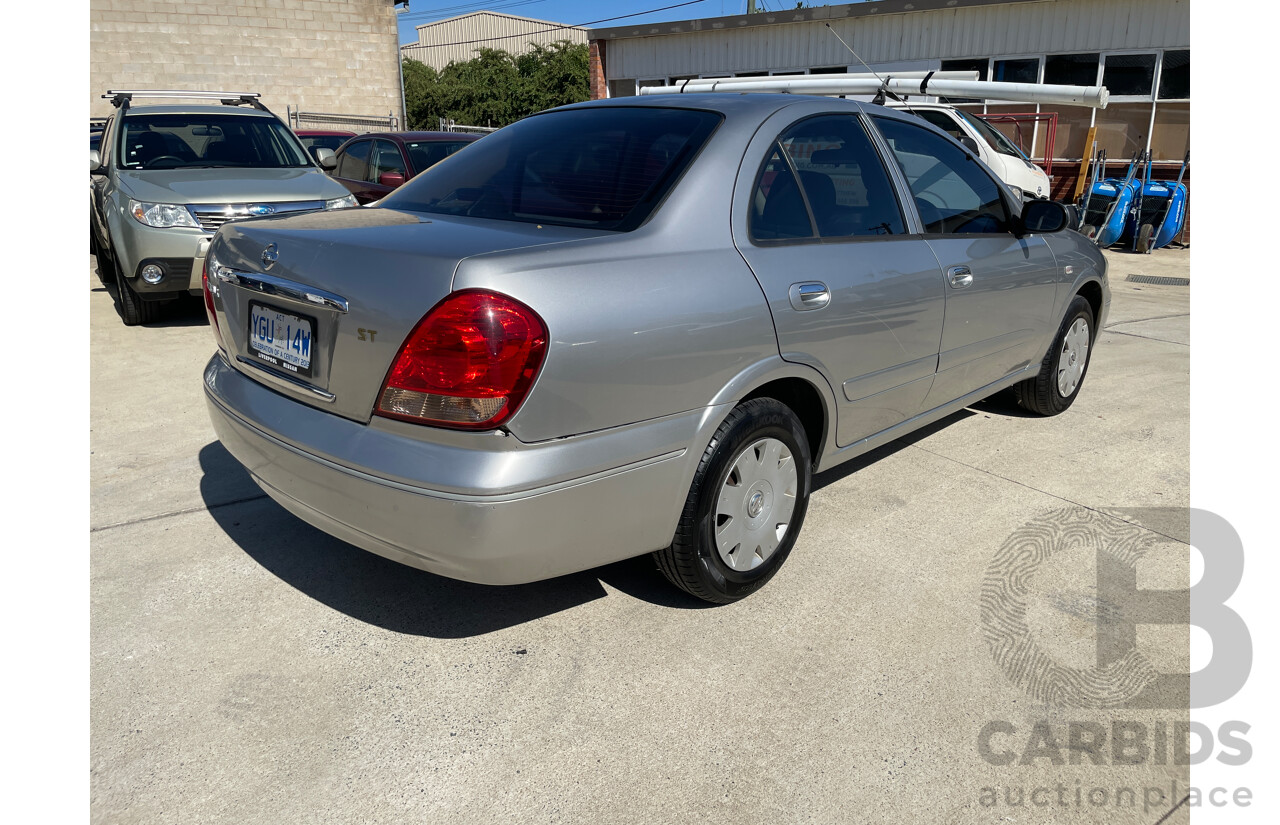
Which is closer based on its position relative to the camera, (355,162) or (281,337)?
(281,337)

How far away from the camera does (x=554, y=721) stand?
93.7 inches

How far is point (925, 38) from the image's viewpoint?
15.9 m

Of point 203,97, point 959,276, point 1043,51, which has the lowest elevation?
point 959,276

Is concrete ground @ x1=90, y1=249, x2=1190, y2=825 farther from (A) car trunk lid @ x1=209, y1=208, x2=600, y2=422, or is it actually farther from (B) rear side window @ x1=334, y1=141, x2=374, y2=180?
(B) rear side window @ x1=334, y1=141, x2=374, y2=180

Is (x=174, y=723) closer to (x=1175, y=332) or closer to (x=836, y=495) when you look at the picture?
(x=836, y=495)

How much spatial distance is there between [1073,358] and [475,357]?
3.96 meters

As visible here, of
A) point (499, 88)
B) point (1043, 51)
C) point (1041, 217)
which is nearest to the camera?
point (1041, 217)

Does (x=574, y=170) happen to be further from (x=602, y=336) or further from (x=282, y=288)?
(x=282, y=288)

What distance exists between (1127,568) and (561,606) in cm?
207

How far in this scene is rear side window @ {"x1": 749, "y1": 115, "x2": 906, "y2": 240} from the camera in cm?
289

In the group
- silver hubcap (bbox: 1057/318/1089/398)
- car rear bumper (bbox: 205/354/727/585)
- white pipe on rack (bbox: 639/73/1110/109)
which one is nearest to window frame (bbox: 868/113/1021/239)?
silver hubcap (bbox: 1057/318/1089/398)

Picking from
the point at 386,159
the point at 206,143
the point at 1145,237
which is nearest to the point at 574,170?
the point at 206,143

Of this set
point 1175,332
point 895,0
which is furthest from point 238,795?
point 895,0

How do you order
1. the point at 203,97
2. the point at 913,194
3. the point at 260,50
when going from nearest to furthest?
the point at 913,194 → the point at 203,97 → the point at 260,50
